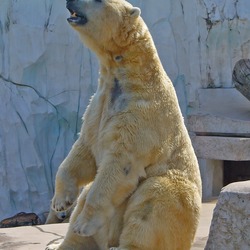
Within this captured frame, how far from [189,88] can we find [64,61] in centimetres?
161

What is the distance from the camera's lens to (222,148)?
345 inches

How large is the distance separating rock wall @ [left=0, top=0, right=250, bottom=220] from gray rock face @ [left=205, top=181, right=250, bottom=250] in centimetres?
603

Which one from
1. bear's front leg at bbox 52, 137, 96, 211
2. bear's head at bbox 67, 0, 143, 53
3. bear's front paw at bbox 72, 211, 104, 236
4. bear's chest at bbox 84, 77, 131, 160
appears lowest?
bear's front paw at bbox 72, 211, 104, 236

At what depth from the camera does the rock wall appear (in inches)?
374

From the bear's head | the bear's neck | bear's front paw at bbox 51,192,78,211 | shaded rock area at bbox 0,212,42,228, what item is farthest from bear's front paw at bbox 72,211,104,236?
shaded rock area at bbox 0,212,42,228

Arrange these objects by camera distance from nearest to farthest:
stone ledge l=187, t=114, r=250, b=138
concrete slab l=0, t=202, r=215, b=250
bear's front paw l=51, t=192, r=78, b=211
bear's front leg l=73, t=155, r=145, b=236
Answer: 1. bear's front leg l=73, t=155, r=145, b=236
2. bear's front paw l=51, t=192, r=78, b=211
3. concrete slab l=0, t=202, r=215, b=250
4. stone ledge l=187, t=114, r=250, b=138

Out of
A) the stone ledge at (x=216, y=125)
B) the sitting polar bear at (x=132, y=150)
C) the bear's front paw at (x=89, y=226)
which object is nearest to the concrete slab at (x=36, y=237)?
the sitting polar bear at (x=132, y=150)

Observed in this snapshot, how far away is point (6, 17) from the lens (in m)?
9.55

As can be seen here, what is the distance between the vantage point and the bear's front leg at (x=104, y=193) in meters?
3.45

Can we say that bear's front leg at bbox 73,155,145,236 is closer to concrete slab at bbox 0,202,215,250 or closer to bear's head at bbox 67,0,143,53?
bear's head at bbox 67,0,143,53

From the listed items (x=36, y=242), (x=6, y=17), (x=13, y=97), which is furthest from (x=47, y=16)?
(x=36, y=242)

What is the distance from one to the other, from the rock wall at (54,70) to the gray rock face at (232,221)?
19.8ft

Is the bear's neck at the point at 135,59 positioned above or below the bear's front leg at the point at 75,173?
above

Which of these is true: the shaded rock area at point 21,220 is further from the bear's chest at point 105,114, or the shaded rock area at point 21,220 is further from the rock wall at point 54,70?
the bear's chest at point 105,114
